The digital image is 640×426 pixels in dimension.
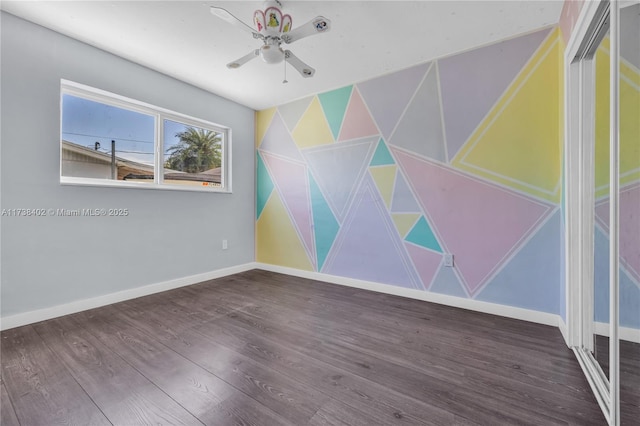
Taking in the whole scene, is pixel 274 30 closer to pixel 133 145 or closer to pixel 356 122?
pixel 356 122

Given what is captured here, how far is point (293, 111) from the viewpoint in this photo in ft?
12.6

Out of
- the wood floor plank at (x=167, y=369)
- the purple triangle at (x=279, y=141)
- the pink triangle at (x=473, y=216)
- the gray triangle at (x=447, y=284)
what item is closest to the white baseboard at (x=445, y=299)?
the gray triangle at (x=447, y=284)

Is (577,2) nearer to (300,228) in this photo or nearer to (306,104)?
(306,104)

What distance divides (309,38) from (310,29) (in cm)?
67

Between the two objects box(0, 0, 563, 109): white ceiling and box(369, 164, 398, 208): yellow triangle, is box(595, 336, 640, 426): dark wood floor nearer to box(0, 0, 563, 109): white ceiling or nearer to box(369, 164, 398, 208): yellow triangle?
box(369, 164, 398, 208): yellow triangle

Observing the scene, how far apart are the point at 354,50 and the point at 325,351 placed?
8.64 feet

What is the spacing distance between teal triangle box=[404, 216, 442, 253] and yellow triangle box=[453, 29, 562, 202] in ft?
2.28

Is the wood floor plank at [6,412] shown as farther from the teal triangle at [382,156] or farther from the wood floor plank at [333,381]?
the teal triangle at [382,156]

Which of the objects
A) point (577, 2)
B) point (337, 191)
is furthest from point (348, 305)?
point (577, 2)

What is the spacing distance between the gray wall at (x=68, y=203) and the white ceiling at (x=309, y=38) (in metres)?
0.18

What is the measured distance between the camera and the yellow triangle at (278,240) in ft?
12.6

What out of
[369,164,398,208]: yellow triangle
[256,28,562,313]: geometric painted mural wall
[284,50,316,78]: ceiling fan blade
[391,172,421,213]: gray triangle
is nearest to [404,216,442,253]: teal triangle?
[256,28,562,313]: geometric painted mural wall

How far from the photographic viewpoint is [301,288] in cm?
328

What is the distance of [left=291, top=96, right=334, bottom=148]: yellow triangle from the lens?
3.55m
